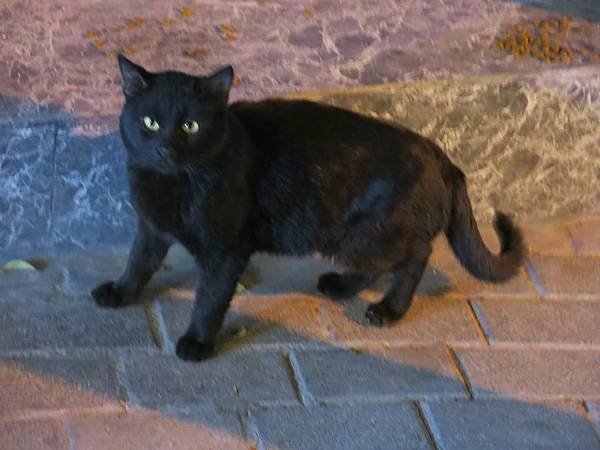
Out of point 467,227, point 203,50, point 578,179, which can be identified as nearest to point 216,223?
point 467,227

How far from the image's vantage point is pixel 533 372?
7.22 feet

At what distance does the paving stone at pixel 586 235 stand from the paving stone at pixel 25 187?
1702 millimetres

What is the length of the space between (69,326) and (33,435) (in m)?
0.36

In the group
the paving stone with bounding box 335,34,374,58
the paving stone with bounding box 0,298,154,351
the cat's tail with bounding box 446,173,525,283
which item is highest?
the paving stone with bounding box 335,34,374,58

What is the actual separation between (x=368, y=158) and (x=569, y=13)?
54.8 inches

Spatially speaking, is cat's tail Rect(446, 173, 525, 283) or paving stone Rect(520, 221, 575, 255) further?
paving stone Rect(520, 221, 575, 255)

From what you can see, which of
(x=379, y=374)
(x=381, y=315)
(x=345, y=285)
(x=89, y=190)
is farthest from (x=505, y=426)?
(x=89, y=190)

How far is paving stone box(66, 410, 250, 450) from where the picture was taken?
186cm

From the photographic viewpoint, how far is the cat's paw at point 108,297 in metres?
2.21

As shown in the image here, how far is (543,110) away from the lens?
257cm

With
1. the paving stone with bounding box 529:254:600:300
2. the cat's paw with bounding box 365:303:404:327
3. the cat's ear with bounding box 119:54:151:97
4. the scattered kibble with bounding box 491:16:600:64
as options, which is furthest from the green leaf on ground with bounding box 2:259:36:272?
the scattered kibble with bounding box 491:16:600:64

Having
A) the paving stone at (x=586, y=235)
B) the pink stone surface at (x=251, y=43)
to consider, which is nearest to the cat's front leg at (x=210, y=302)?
the pink stone surface at (x=251, y=43)

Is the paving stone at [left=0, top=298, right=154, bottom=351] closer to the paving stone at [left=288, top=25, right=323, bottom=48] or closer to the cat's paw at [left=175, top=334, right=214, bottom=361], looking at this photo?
Answer: the cat's paw at [left=175, top=334, right=214, bottom=361]

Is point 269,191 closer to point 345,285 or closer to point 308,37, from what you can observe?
point 345,285
